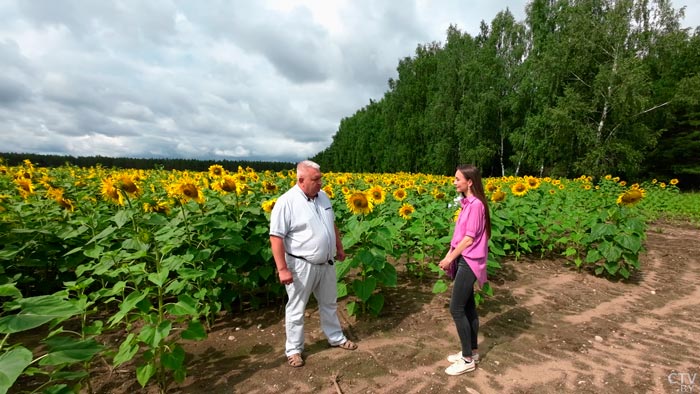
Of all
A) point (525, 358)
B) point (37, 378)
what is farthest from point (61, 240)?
point (525, 358)

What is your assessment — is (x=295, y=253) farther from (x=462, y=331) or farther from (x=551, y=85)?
(x=551, y=85)

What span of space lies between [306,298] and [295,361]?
58cm

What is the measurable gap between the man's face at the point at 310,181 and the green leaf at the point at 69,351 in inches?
66.2

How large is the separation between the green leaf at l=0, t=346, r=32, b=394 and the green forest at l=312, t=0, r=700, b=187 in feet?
78.2

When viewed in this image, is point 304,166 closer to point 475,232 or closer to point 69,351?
point 475,232

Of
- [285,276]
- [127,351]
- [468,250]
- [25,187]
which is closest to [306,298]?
[285,276]

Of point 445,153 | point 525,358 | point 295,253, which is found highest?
point 445,153

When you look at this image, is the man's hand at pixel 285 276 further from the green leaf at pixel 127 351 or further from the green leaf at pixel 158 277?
the green leaf at pixel 127 351

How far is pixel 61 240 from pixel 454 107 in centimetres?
2870

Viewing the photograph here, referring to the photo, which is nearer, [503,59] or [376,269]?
[376,269]

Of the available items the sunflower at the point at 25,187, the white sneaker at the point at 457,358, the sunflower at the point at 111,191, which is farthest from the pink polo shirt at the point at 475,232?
the sunflower at the point at 25,187

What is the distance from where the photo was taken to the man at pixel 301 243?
8.94ft

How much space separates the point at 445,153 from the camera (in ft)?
93.3

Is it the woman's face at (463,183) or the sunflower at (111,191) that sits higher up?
the woman's face at (463,183)
